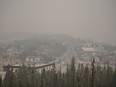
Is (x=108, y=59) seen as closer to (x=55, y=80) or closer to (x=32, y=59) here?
(x=32, y=59)

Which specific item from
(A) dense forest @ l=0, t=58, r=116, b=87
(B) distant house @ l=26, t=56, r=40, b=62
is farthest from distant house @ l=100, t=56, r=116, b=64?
(A) dense forest @ l=0, t=58, r=116, b=87

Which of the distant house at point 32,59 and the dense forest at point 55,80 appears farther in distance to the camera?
the distant house at point 32,59

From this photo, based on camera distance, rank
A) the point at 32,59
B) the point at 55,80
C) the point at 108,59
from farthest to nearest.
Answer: the point at 32,59 → the point at 108,59 → the point at 55,80

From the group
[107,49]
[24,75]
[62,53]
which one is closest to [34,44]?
[62,53]

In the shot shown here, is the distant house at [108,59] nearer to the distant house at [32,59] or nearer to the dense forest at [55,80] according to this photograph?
the distant house at [32,59]

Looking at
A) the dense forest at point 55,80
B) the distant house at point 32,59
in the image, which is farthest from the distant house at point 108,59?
the dense forest at point 55,80

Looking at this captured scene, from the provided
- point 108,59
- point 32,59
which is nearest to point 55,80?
point 32,59

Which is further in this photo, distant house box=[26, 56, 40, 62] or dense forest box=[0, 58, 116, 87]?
distant house box=[26, 56, 40, 62]

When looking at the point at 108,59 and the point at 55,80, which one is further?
the point at 108,59

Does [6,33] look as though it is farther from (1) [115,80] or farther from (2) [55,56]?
(1) [115,80]

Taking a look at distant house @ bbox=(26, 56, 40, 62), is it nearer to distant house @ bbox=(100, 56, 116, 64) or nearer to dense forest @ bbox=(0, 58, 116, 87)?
distant house @ bbox=(100, 56, 116, 64)

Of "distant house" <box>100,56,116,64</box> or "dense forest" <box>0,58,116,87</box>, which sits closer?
"dense forest" <box>0,58,116,87</box>
